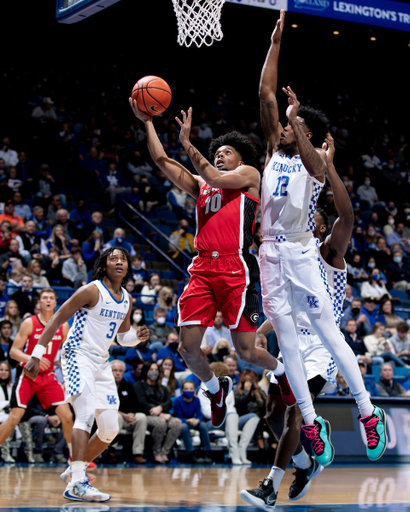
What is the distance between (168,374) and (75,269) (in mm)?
2862

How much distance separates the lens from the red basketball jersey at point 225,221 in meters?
5.14

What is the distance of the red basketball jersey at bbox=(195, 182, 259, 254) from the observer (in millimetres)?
5145

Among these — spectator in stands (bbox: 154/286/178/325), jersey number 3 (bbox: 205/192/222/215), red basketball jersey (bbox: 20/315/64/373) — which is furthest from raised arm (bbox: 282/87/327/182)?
spectator in stands (bbox: 154/286/178/325)

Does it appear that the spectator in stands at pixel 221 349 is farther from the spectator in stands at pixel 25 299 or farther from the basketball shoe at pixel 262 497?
the basketball shoe at pixel 262 497

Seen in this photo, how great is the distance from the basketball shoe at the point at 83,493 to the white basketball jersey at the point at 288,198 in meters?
2.64

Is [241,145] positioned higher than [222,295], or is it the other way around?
[241,145]

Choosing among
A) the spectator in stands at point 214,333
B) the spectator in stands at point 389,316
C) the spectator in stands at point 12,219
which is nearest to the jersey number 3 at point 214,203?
the spectator in stands at point 214,333

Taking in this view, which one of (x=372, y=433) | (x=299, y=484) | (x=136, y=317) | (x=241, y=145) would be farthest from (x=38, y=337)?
(x=372, y=433)

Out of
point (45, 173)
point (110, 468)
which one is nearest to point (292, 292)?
point (110, 468)

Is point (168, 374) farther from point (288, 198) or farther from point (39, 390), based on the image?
point (288, 198)

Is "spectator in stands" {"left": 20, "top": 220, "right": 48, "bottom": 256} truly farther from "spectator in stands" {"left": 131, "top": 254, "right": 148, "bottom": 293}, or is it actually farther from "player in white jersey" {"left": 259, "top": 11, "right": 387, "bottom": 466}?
"player in white jersey" {"left": 259, "top": 11, "right": 387, "bottom": 466}

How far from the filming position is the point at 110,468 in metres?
8.43

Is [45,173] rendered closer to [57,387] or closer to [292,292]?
[57,387]

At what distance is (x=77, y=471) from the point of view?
18.6ft
